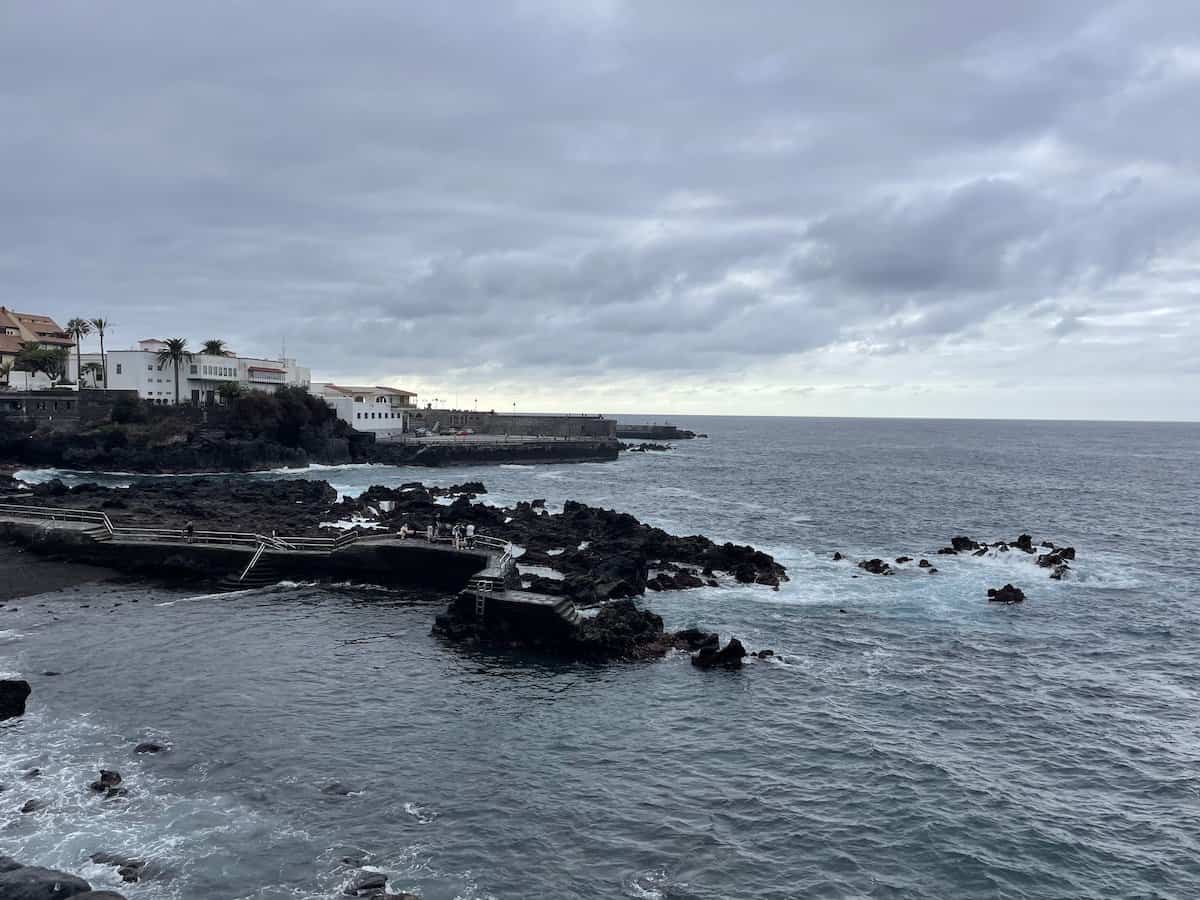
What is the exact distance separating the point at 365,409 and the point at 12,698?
110050 millimetres

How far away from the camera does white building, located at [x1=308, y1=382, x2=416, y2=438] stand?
128 metres

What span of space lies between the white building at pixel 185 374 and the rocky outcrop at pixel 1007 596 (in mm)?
99767

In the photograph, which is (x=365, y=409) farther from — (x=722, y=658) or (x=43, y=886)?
(x=43, y=886)

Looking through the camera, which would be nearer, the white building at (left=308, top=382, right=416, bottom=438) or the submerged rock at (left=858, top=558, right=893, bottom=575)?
the submerged rock at (left=858, top=558, right=893, bottom=575)

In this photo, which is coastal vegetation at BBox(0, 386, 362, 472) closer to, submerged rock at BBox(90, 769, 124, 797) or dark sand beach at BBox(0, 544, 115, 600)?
dark sand beach at BBox(0, 544, 115, 600)

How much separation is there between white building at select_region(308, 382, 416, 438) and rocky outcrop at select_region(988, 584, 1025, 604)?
96443 mm

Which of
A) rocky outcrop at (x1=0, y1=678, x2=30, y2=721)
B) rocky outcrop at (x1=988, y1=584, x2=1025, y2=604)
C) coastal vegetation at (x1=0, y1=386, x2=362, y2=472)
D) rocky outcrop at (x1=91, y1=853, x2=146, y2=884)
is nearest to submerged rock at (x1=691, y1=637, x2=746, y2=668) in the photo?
rocky outcrop at (x1=988, y1=584, x2=1025, y2=604)

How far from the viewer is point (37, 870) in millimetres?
15688

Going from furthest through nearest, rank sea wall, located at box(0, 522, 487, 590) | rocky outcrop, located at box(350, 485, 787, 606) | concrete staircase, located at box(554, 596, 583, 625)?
sea wall, located at box(0, 522, 487, 590)
rocky outcrop, located at box(350, 485, 787, 606)
concrete staircase, located at box(554, 596, 583, 625)

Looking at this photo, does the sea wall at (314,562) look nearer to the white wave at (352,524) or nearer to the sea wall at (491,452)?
the white wave at (352,524)

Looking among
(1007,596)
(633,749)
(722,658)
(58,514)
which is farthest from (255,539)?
(1007,596)

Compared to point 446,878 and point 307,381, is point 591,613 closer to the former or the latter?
point 446,878

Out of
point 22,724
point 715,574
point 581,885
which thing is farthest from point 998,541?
point 22,724

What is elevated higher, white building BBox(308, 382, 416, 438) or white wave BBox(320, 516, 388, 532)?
white building BBox(308, 382, 416, 438)
